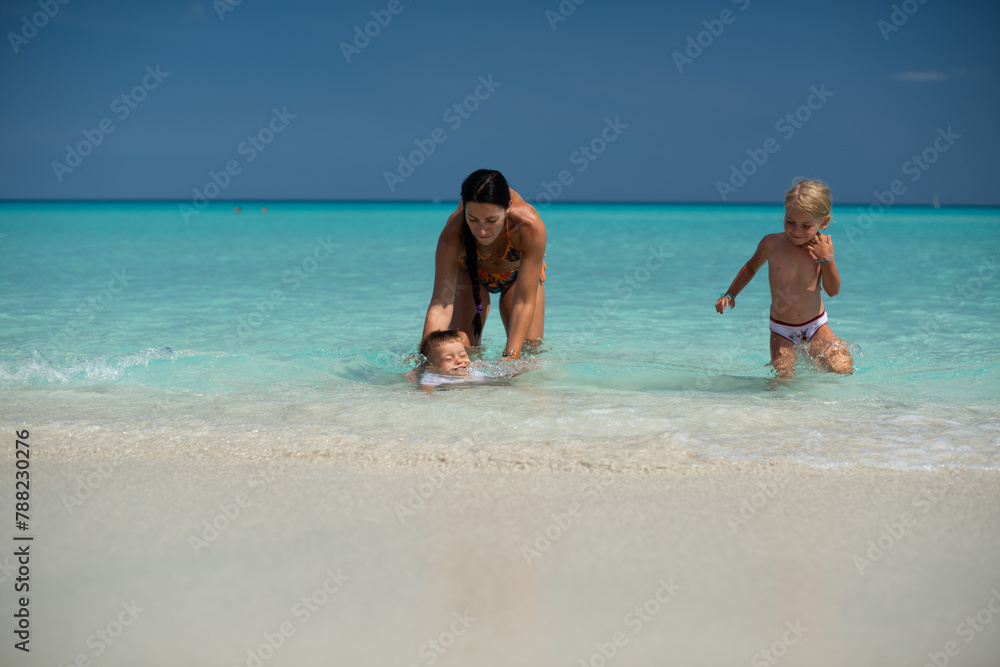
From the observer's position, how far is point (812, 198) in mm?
4363

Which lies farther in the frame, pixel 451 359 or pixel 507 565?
pixel 451 359

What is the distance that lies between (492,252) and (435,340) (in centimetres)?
64

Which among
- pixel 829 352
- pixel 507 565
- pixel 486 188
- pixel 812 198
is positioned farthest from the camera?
pixel 829 352

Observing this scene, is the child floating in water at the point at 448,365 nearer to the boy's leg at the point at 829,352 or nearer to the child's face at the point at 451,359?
the child's face at the point at 451,359

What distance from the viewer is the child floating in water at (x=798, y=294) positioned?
15.0 feet

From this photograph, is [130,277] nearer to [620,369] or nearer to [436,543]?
[620,369]

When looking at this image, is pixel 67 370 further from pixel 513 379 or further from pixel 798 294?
pixel 798 294

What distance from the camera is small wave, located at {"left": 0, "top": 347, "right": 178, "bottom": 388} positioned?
14.1 feet

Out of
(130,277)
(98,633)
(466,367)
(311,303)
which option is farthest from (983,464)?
(130,277)

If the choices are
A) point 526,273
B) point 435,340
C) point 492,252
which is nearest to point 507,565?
point 435,340

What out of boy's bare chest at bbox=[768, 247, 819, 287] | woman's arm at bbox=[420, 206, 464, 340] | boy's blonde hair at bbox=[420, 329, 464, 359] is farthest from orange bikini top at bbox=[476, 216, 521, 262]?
boy's bare chest at bbox=[768, 247, 819, 287]

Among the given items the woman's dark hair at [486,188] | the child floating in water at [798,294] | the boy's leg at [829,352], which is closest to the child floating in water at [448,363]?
the woman's dark hair at [486,188]

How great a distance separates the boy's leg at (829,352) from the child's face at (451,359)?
83.6 inches

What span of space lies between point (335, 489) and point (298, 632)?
82 centimetres
